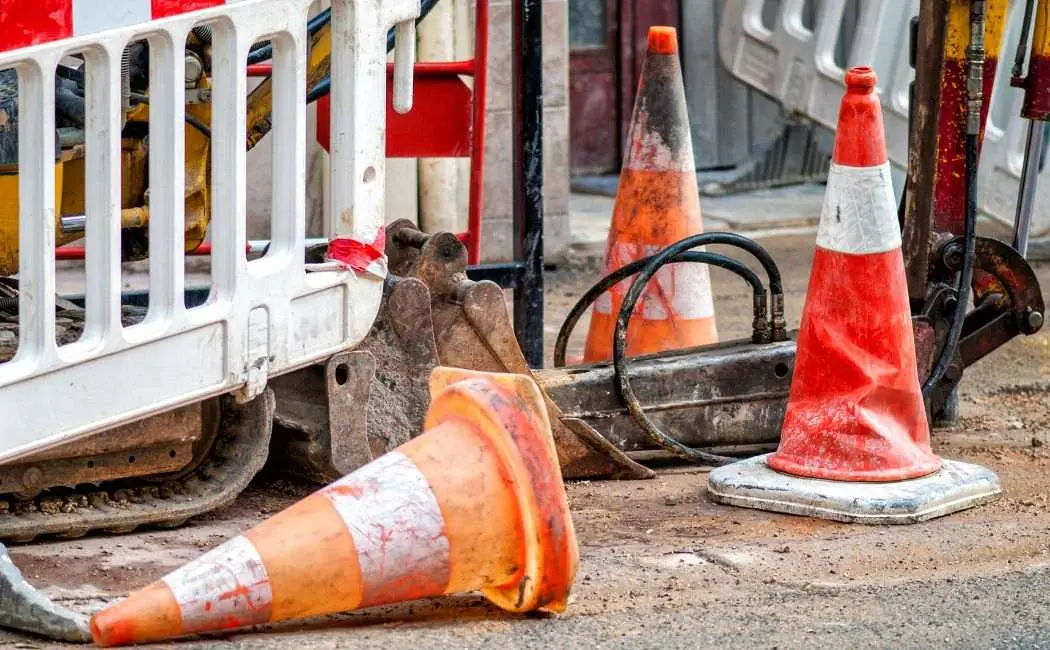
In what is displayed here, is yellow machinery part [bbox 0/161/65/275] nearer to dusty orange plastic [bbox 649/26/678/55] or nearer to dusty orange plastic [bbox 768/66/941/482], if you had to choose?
dusty orange plastic [bbox 768/66/941/482]

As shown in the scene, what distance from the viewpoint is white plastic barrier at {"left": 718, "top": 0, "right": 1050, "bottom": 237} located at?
8.22 m

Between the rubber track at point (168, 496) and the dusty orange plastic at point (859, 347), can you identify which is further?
the dusty orange plastic at point (859, 347)

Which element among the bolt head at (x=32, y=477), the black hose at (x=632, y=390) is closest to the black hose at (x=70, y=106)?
the bolt head at (x=32, y=477)

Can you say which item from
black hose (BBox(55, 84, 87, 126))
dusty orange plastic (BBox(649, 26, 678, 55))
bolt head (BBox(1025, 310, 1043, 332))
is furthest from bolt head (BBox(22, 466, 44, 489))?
bolt head (BBox(1025, 310, 1043, 332))

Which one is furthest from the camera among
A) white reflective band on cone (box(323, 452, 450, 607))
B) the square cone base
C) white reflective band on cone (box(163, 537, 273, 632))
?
the square cone base

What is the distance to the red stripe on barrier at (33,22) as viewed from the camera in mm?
3359

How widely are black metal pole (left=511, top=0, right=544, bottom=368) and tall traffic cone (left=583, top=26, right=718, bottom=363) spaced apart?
1.19 feet

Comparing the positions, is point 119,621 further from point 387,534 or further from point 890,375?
point 890,375

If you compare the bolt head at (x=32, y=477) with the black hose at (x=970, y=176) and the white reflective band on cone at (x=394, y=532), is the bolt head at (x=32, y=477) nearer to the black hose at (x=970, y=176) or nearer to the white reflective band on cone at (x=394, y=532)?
the white reflective band on cone at (x=394, y=532)

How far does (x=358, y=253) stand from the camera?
4.11m

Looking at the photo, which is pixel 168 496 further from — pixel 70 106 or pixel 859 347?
pixel 859 347

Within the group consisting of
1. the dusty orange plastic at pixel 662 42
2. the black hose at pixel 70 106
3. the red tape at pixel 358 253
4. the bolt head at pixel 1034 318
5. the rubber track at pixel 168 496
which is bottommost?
the rubber track at pixel 168 496

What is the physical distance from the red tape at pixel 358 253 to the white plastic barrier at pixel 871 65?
465 centimetres

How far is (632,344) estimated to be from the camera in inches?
222
